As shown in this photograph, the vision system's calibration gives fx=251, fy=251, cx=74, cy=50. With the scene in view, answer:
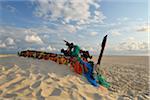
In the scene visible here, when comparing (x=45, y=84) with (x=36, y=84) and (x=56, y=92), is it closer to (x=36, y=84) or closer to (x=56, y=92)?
(x=36, y=84)

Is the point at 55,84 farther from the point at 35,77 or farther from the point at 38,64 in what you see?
the point at 38,64

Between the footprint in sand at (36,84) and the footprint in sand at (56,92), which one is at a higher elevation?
the footprint in sand at (36,84)

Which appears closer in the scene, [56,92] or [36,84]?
[56,92]

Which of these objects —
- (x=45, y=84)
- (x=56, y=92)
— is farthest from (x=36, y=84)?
(x=56, y=92)

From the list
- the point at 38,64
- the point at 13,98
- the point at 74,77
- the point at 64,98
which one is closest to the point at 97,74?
the point at 74,77

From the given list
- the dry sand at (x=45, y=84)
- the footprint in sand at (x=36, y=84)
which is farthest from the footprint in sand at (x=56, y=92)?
the footprint in sand at (x=36, y=84)

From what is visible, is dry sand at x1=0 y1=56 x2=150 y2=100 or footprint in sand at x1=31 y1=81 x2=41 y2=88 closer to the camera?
dry sand at x1=0 y1=56 x2=150 y2=100

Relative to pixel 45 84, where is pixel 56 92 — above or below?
below

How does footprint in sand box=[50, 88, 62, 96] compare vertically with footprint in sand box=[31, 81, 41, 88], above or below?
below

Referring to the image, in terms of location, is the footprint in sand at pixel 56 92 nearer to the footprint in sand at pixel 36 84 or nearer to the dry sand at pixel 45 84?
the dry sand at pixel 45 84

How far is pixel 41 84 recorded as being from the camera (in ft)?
23.9

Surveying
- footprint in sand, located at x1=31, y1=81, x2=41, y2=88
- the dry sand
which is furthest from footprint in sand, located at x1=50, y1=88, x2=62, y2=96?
footprint in sand, located at x1=31, y1=81, x2=41, y2=88

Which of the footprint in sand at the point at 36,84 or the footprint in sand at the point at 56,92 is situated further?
the footprint in sand at the point at 36,84

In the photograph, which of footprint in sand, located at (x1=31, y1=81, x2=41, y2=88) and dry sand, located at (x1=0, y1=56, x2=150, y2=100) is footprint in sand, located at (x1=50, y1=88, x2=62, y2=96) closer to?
dry sand, located at (x1=0, y1=56, x2=150, y2=100)
